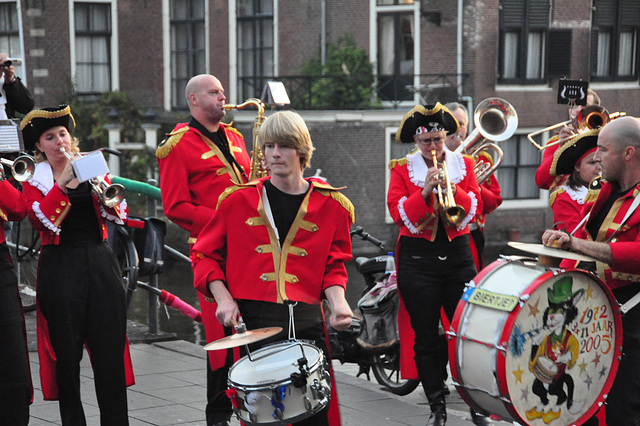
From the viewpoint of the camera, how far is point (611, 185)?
476 cm

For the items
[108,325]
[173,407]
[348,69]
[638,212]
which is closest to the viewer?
[638,212]

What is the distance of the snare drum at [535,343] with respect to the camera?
4262mm

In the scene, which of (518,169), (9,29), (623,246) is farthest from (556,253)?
(9,29)

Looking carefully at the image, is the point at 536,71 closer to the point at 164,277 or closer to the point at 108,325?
the point at 164,277

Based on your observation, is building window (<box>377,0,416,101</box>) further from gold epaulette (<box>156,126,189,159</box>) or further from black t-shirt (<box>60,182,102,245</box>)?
black t-shirt (<box>60,182,102,245</box>)

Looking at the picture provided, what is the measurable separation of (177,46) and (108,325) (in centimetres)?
1948

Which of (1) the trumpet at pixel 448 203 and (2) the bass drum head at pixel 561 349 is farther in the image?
(1) the trumpet at pixel 448 203

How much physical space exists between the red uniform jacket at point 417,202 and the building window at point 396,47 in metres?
15.7

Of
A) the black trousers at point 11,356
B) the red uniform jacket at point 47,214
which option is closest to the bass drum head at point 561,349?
the red uniform jacket at point 47,214

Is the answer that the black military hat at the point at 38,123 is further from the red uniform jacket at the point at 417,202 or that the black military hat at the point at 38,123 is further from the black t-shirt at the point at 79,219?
the red uniform jacket at the point at 417,202

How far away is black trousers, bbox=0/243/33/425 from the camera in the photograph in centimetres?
466

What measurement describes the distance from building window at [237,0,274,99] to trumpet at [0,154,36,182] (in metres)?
18.2

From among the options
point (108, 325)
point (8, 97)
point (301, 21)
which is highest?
point (301, 21)

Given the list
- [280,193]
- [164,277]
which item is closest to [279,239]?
[280,193]
